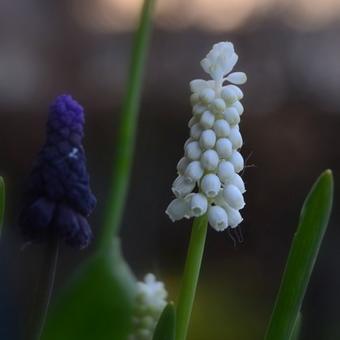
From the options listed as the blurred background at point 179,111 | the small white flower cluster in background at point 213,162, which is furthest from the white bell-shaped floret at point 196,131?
the blurred background at point 179,111

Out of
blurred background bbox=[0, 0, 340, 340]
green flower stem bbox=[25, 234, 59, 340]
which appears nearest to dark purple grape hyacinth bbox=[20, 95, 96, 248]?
green flower stem bbox=[25, 234, 59, 340]

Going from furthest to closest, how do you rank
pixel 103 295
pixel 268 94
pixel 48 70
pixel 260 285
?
pixel 48 70 → pixel 268 94 → pixel 260 285 → pixel 103 295

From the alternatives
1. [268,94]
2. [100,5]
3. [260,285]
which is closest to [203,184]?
[260,285]

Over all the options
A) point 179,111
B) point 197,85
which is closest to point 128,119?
point 197,85

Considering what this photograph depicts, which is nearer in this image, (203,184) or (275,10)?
(203,184)

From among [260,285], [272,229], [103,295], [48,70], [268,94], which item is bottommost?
[103,295]

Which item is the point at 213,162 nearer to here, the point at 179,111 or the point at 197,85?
the point at 197,85

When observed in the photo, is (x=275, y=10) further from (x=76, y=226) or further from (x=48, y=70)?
(x=76, y=226)

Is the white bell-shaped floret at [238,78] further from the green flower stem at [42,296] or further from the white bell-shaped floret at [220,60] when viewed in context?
the green flower stem at [42,296]
